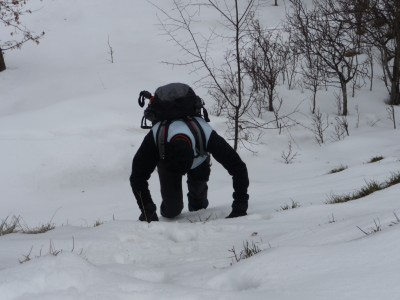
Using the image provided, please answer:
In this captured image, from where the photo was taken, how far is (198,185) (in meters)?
5.14

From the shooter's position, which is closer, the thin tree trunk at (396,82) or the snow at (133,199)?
the snow at (133,199)

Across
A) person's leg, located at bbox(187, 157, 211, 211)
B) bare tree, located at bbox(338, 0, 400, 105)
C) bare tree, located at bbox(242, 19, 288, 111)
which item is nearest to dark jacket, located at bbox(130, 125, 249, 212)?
person's leg, located at bbox(187, 157, 211, 211)

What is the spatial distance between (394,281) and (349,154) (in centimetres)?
850

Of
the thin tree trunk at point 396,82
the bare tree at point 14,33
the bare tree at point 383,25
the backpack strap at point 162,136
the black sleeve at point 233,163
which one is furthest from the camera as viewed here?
the thin tree trunk at point 396,82

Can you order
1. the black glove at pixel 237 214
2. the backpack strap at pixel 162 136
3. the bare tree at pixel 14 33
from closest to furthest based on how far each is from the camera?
the backpack strap at pixel 162 136 → the black glove at pixel 237 214 → the bare tree at pixel 14 33

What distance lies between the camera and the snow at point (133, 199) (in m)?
1.74

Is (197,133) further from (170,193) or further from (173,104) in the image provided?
(170,193)

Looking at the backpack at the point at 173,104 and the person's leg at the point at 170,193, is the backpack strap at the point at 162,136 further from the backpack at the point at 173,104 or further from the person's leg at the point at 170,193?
the person's leg at the point at 170,193

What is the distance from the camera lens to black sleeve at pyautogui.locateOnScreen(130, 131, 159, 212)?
4.25 meters

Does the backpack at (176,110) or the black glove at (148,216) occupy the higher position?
the backpack at (176,110)

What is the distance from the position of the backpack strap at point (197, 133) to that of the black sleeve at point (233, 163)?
2.4 inches

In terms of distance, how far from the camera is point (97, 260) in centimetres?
297

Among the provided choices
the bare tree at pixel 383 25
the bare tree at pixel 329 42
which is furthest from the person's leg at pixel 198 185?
the bare tree at pixel 383 25

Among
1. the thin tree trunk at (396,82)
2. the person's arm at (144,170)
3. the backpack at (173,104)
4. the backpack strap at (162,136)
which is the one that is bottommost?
the thin tree trunk at (396,82)
